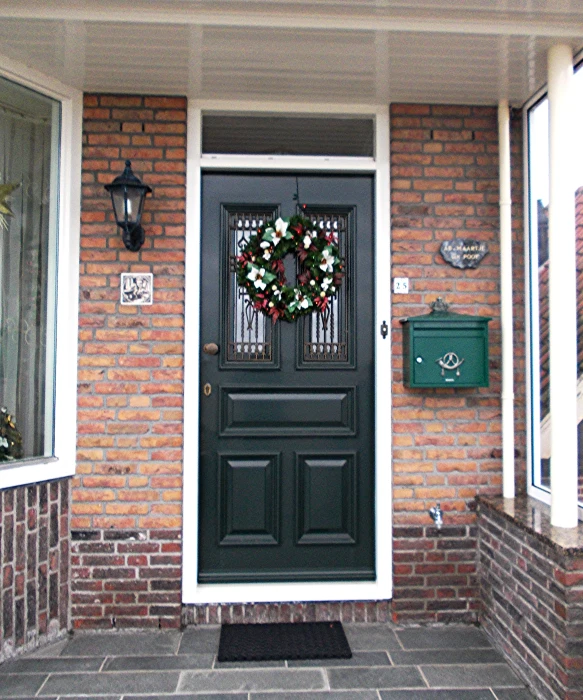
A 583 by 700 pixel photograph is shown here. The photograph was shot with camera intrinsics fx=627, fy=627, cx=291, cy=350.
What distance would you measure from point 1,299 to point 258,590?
2067 mm

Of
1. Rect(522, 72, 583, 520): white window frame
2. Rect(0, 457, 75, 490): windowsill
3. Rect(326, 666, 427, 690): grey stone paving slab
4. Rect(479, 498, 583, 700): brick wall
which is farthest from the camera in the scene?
Rect(522, 72, 583, 520): white window frame

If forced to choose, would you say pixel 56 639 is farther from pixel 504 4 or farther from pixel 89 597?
pixel 504 4

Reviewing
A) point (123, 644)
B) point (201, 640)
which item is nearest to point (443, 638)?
point (201, 640)

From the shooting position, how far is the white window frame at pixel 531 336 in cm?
346

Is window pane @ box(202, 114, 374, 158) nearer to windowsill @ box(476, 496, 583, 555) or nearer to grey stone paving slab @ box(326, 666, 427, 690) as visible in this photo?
windowsill @ box(476, 496, 583, 555)

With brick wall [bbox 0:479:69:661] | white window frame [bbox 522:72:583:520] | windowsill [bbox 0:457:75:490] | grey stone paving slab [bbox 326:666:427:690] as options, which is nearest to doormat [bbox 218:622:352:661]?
grey stone paving slab [bbox 326:666:427:690]

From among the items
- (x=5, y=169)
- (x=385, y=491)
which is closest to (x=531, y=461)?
(x=385, y=491)

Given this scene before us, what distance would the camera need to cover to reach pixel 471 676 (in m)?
2.90

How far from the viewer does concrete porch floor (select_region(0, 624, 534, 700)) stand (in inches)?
109

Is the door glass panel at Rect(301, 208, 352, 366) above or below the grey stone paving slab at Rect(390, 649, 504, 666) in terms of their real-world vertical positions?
above

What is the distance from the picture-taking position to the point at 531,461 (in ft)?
11.4

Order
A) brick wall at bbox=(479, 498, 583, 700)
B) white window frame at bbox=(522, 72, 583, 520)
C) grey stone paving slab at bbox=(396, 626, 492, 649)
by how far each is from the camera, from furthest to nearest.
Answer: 1. white window frame at bbox=(522, 72, 583, 520)
2. grey stone paving slab at bbox=(396, 626, 492, 649)
3. brick wall at bbox=(479, 498, 583, 700)

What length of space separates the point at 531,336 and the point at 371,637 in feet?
6.06

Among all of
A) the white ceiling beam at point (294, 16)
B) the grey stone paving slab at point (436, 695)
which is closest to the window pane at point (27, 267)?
the white ceiling beam at point (294, 16)
